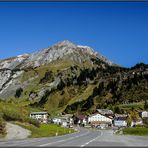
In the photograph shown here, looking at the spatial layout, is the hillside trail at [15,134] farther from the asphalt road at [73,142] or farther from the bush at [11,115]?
the bush at [11,115]

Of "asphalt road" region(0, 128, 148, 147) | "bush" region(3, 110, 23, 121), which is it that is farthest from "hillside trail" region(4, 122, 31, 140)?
"bush" region(3, 110, 23, 121)

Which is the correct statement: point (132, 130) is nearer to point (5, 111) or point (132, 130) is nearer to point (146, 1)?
point (5, 111)

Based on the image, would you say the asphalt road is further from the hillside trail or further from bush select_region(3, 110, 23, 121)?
bush select_region(3, 110, 23, 121)

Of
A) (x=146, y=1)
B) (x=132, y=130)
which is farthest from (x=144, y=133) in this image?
(x=146, y=1)

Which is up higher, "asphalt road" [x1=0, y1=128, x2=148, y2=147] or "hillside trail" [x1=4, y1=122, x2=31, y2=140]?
"hillside trail" [x1=4, y1=122, x2=31, y2=140]

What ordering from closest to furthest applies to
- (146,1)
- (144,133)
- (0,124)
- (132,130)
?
1. (146,1)
2. (0,124)
3. (144,133)
4. (132,130)

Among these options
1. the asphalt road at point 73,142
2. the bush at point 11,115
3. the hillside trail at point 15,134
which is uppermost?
the bush at point 11,115

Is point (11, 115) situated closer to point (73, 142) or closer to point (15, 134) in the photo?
point (15, 134)

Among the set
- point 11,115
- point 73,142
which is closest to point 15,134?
point 73,142


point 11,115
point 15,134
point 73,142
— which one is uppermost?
point 11,115

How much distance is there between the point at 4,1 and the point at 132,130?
106813mm

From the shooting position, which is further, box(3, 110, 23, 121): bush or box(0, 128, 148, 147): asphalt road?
box(3, 110, 23, 121): bush

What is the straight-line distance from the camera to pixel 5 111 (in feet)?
320

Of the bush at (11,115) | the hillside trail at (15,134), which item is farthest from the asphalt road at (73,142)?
the bush at (11,115)
